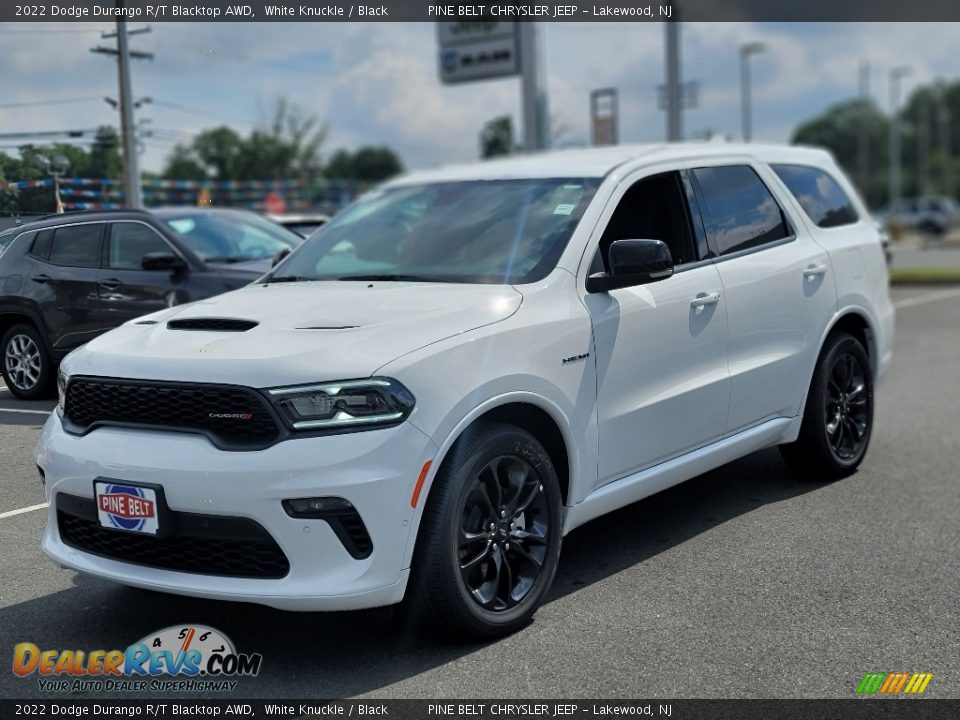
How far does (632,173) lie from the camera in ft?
16.8

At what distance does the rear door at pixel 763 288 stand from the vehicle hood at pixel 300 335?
1.48 meters

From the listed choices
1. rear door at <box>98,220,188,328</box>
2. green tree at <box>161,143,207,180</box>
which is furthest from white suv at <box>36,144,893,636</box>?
green tree at <box>161,143,207,180</box>

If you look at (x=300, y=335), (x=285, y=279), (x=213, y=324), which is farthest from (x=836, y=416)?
(x=213, y=324)

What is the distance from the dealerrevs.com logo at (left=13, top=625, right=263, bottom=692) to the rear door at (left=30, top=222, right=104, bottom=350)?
5.02ft

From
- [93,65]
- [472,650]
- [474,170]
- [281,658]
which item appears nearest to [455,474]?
[472,650]

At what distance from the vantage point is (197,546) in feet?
12.2

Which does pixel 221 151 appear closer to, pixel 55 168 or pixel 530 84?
pixel 55 168

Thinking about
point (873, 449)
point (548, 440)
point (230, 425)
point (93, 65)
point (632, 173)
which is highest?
point (93, 65)

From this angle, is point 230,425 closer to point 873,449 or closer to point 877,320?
→ point 877,320

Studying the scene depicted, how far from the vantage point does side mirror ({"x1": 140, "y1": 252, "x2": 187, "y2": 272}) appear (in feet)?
18.6

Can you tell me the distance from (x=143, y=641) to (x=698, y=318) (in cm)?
268

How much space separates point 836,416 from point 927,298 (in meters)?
12.9

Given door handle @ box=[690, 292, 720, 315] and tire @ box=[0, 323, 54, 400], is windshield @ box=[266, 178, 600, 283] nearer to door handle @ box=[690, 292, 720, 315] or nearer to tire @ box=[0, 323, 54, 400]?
door handle @ box=[690, 292, 720, 315]

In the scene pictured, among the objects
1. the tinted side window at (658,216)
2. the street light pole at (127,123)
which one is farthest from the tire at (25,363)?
the tinted side window at (658,216)
